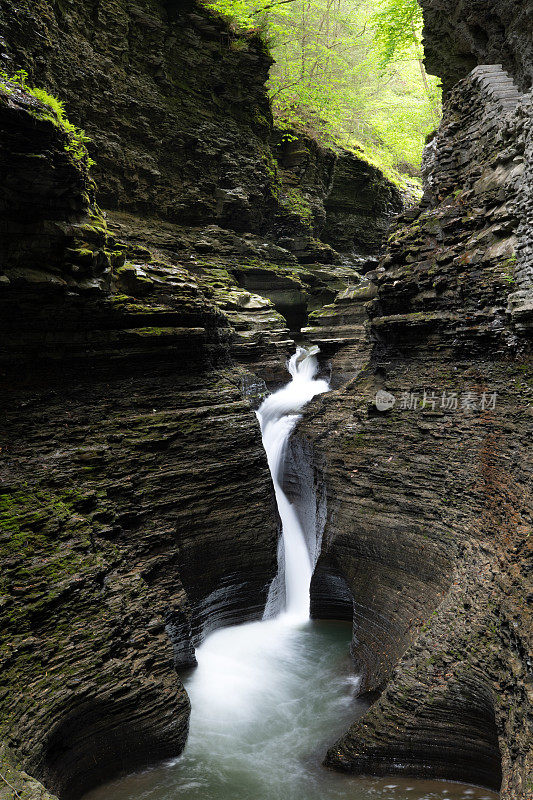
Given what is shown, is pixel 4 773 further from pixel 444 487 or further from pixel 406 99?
pixel 406 99

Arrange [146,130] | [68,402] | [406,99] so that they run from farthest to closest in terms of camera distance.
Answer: [406,99], [146,130], [68,402]

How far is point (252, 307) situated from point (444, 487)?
11242 millimetres

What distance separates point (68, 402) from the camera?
764cm

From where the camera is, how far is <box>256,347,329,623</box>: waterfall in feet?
35.0

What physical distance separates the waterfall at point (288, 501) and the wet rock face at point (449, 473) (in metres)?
0.66

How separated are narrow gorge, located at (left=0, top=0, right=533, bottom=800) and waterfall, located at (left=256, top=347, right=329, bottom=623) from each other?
7 cm

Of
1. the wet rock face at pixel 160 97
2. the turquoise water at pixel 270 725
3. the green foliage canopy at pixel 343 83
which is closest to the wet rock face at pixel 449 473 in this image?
the turquoise water at pixel 270 725

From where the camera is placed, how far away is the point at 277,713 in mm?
7922

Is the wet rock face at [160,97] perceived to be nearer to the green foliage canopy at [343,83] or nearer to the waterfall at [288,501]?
the green foliage canopy at [343,83]

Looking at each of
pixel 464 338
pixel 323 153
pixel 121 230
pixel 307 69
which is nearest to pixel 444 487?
pixel 464 338

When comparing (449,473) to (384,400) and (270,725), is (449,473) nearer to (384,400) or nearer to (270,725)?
(384,400)

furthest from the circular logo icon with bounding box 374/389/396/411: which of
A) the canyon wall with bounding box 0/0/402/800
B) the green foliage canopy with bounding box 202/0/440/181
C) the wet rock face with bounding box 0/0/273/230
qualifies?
the green foliage canopy with bounding box 202/0/440/181

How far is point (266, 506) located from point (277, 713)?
354 centimetres

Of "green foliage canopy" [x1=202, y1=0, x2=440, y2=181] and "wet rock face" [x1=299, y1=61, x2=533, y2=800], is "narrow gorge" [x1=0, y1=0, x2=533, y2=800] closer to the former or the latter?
"wet rock face" [x1=299, y1=61, x2=533, y2=800]
